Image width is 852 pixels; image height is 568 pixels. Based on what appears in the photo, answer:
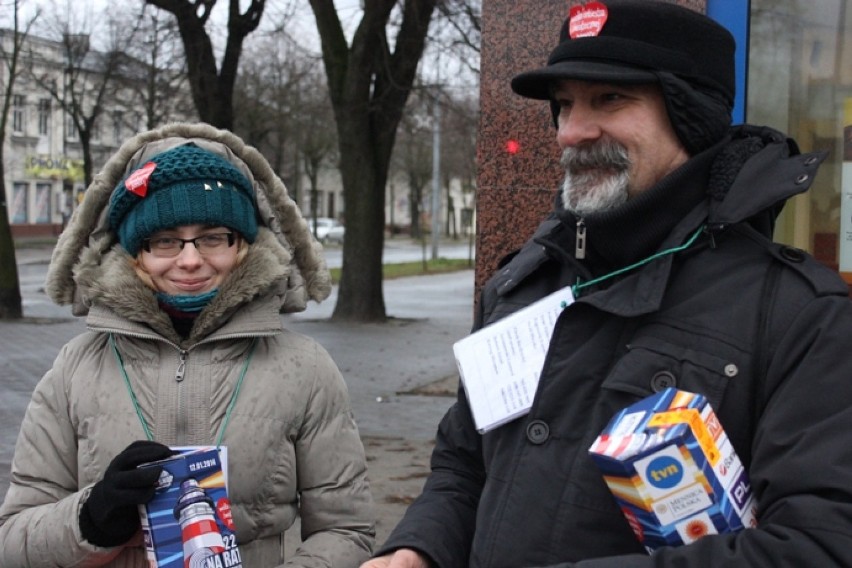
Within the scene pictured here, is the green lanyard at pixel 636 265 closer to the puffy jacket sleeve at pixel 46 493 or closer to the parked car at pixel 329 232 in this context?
the puffy jacket sleeve at pixel 46 493

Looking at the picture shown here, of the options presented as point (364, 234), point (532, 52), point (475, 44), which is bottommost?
point (364, 234)

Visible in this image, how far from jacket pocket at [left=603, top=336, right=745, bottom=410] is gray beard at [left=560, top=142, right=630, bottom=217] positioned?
0.93 ft

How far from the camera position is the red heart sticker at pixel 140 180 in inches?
103

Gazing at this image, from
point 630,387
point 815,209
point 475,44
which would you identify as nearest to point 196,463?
point 630,387

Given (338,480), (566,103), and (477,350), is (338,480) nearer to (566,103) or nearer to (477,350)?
(477,350)

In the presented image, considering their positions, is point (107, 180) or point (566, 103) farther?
point (107, 180)

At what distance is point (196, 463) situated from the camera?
2.28 m

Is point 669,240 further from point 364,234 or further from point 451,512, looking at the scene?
point 364,234

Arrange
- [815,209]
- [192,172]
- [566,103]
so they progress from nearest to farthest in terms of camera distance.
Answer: [566,103]
[192,172]
[815,209]

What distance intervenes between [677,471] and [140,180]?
1.52 m

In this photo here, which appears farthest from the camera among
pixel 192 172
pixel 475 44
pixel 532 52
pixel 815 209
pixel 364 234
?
pixel 364 234

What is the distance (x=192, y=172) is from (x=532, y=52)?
2024 mm

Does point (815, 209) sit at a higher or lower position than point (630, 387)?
higher

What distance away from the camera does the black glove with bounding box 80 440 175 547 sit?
226 cm
